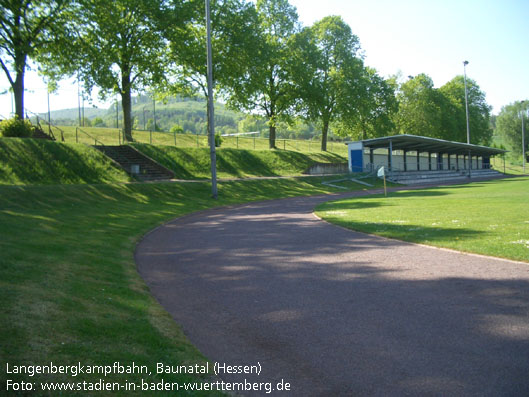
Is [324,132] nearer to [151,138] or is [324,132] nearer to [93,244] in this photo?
[151,138]

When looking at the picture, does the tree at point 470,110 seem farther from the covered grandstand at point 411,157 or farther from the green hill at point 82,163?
the green hill at point 82,163

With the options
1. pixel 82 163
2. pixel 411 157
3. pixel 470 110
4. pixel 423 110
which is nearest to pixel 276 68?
pixel 411 157

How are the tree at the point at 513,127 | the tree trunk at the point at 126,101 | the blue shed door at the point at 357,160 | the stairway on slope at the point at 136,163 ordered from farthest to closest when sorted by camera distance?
1. the tree at the point at 513,127
2. the blue shed door at the point at 357,160
3. the tree trunk at the point at 126,101
4. the stairway on slope at the point at 136,163

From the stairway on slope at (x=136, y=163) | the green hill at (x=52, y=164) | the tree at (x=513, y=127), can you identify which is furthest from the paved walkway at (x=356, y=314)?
the tree at (x=513, y=127)

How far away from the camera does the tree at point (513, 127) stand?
10919 centimetres

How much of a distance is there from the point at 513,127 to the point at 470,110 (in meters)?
28.5

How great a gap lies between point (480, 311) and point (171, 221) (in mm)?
14040

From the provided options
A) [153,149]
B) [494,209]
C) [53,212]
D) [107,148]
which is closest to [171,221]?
[53,212]

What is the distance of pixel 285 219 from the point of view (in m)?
17.7

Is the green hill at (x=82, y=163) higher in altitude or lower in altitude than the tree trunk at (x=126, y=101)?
lower

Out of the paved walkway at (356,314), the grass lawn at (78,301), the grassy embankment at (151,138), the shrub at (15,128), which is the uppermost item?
the grassy embankment at (151,138)

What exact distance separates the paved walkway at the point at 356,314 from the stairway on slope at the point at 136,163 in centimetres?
1999

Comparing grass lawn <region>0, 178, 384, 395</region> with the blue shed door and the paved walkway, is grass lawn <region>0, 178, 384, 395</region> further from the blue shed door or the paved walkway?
the blue shed door

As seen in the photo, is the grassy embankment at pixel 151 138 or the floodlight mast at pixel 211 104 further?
the grassy embankment at pixel 151 138
